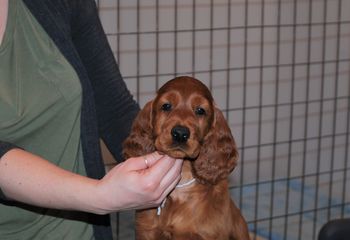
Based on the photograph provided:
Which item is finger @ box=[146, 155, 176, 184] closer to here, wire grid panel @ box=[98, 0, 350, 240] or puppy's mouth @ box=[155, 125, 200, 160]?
puppy's mouth @ box=[155, 125, 200, 160]

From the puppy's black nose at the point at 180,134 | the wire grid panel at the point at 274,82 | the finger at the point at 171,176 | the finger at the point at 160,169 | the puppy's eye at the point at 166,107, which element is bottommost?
the wire grid panel at the point at 274,82

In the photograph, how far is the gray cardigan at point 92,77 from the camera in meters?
1.42

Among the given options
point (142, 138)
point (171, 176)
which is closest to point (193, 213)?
point (142, 138)

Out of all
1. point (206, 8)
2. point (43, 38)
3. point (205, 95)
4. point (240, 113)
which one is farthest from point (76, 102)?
point (240, 113)

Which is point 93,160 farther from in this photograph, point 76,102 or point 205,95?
point 205,95

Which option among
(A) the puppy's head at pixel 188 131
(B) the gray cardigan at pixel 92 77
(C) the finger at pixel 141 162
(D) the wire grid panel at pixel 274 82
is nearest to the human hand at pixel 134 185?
(C) the finger at pixel 141 162

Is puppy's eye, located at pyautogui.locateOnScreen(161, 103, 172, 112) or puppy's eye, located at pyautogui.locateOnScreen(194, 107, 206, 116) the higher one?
puppy's eye, located at pyautogui.locateOnScreen(161, 103, 172, 112)

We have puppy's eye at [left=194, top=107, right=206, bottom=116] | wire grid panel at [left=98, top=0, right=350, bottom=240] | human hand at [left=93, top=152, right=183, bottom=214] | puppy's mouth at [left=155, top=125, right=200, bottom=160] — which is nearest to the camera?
human hand at [left=93, top=152, right=183, bottom=214]

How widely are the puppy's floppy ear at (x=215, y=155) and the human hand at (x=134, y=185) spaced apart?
26 cm

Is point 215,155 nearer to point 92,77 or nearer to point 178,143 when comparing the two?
point 178,143

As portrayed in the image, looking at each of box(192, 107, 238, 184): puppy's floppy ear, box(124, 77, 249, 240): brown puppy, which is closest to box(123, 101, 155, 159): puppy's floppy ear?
box(124, 77, 249, 240): brown puppy

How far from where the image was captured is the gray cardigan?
4.65 feet

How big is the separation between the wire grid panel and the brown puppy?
1713 mm

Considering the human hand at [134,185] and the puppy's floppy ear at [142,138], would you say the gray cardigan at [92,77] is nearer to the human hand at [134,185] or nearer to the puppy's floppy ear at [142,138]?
the puppy's floppy ear at [142,138]
